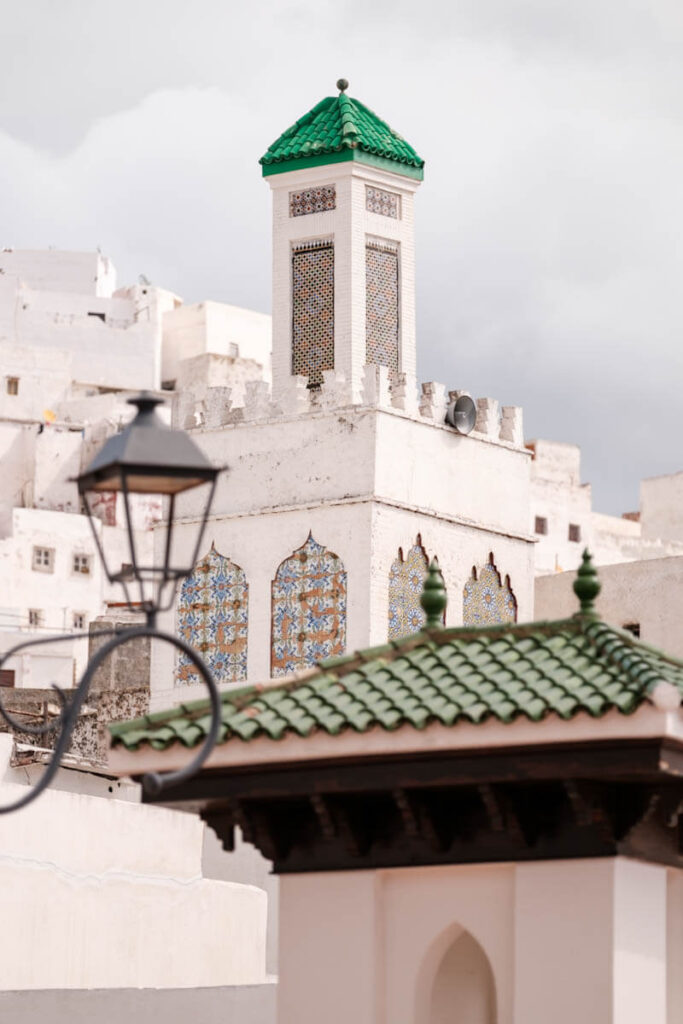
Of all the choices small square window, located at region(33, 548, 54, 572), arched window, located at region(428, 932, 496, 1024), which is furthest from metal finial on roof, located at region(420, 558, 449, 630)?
small square window, located at region(33, 548, 54, 572)

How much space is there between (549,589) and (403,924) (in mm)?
21126

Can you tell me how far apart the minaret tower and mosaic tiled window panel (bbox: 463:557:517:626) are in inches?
106

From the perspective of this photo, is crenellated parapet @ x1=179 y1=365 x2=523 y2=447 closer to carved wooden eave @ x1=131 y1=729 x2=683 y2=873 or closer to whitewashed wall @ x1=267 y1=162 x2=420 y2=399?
whitewashed wall @ x1=267 y1=162 x2=420 y2=399

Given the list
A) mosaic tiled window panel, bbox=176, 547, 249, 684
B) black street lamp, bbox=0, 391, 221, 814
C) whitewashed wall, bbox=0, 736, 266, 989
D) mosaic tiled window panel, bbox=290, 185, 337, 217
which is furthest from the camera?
mosaic tiled window panel, bbox=290, 185, 337, 217

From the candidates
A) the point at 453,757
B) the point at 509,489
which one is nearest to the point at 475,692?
the point at 453,757

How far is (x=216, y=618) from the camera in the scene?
29.2m

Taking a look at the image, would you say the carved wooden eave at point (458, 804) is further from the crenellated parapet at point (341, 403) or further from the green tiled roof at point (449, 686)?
the crenellated parapet at point (341, 403)

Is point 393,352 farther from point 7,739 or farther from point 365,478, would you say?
point 7,739

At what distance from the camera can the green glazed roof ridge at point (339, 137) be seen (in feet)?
97.2

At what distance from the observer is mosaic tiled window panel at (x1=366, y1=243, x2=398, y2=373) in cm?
2939

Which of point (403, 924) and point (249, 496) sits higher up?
point (249, 496)

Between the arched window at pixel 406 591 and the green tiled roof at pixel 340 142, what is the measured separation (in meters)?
4.95

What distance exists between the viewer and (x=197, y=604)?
29469mm

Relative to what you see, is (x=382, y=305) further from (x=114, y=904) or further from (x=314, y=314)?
(x=114, y=904)
